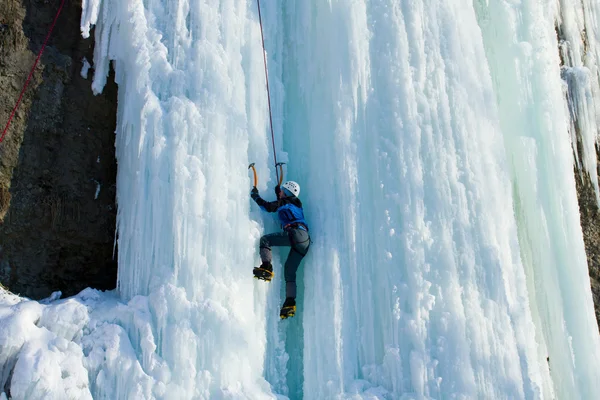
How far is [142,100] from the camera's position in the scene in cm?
596

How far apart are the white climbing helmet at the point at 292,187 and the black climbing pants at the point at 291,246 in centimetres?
41

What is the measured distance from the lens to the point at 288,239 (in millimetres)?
5883

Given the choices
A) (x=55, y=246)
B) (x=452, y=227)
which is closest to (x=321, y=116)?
(x=452, y=227)

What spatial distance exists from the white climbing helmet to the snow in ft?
0.71

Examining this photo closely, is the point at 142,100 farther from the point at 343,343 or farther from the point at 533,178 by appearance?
the point at 533,178

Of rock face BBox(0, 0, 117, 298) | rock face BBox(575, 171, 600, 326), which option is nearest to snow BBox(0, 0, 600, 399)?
rock face BBox(0, 0, 117, 298)

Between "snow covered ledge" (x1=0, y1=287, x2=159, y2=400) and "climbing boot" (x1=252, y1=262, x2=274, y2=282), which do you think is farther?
"climbing boot" (x1=252, y1=262, x2=274, y2=282)

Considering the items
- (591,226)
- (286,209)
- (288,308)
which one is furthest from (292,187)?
(591,226)

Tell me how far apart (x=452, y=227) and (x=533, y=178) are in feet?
4.19

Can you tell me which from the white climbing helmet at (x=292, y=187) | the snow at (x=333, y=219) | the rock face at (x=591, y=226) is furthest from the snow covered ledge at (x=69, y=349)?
the rock face at (x=591, y=226)

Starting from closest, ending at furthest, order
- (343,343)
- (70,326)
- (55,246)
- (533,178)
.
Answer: (70,326), (343,343), (55,246), (533,178)

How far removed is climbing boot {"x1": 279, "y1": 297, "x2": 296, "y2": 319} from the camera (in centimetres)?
580

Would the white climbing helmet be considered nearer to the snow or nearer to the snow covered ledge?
the snow

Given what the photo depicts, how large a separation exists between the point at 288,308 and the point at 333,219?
3.20ft
